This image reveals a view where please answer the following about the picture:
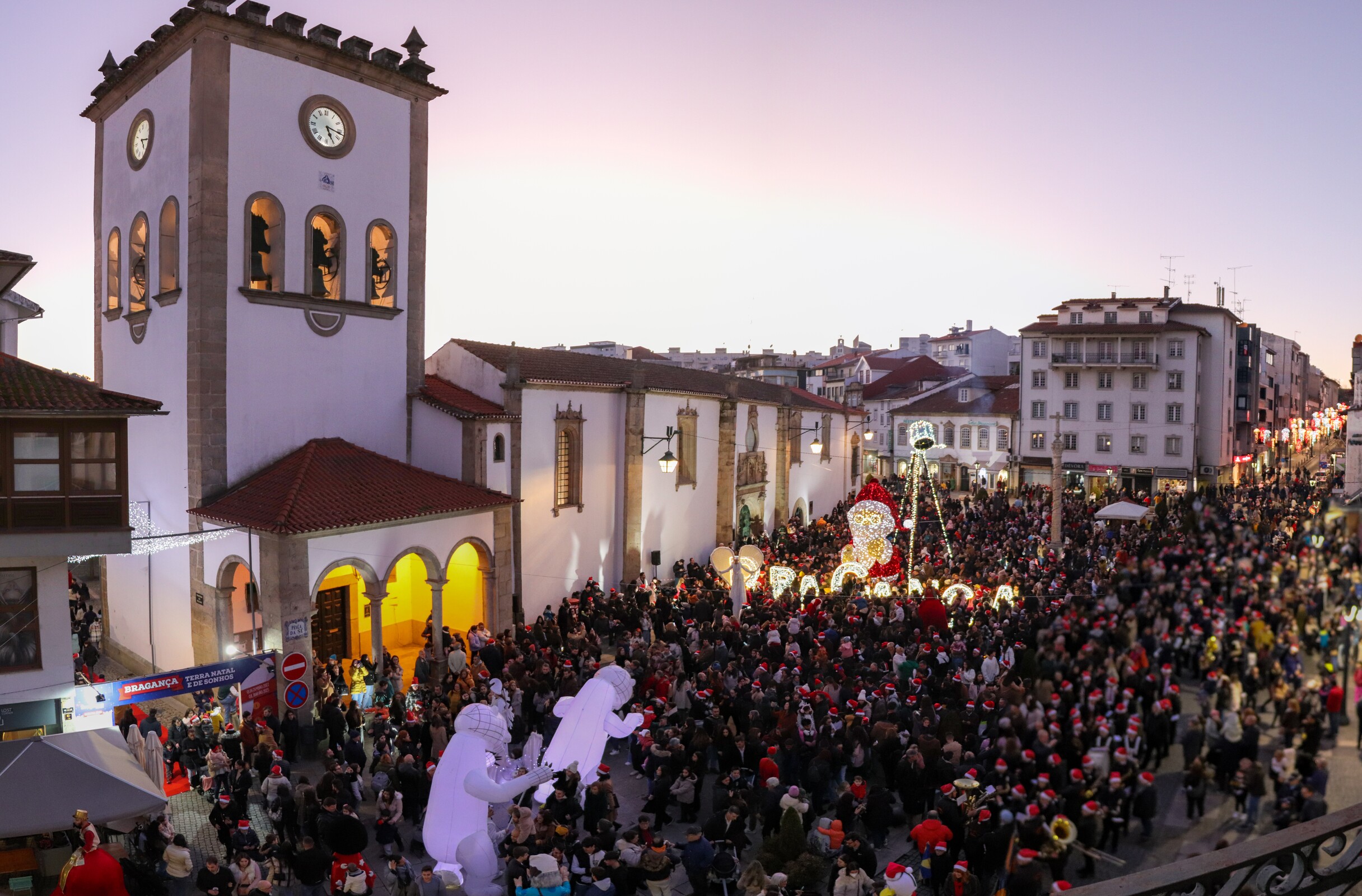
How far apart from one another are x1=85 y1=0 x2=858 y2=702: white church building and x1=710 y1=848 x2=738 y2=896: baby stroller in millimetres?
10762

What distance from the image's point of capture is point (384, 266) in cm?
2336

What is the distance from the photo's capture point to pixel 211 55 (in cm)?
1933

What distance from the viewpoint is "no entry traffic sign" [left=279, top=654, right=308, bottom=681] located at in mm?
16641

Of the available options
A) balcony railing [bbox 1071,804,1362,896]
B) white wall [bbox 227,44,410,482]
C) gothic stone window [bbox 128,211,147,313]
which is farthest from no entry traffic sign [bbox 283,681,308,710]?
balcony railing [bbox 1071,804,1362,896]

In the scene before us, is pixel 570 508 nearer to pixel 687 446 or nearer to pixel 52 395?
pixel 687 446

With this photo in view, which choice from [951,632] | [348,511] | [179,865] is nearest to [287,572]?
[348,511]

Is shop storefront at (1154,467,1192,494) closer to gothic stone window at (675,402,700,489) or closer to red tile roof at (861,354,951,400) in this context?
gothic stone window at (675,402,700,489)

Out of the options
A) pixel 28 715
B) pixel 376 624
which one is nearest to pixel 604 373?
pixel 376 624

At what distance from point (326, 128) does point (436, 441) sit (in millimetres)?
8242

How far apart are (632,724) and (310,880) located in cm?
465

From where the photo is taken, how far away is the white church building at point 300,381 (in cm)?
1934

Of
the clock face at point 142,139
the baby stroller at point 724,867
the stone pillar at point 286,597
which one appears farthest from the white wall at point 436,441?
the baby stroller at point 724,867

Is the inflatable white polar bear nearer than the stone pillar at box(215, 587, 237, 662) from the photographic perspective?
Yes

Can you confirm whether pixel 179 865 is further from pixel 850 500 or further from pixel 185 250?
pixel 850 500
